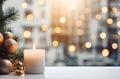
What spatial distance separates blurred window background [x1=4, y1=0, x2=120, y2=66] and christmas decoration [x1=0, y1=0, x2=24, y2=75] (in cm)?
46

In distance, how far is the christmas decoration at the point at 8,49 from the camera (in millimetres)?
712

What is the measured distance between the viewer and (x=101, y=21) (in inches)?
52.1

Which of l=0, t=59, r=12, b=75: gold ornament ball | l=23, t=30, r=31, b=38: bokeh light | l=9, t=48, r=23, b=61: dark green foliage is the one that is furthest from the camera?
l=23, t=30, r=31, b=38: bokeh light

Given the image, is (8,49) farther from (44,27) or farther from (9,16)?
(44,27)

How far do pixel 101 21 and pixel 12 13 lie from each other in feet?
2.06

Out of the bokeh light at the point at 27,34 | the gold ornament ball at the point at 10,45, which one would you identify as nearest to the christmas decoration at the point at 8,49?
the gold ornament ball at the point at 10,45

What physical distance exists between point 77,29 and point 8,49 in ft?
2.02

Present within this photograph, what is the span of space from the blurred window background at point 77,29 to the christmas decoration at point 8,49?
0.46m

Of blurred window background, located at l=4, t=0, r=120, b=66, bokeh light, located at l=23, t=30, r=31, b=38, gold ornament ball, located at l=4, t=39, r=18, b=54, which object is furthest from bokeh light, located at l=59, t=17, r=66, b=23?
gold ornament ball, located at l=4, t=39, r=18, b=54

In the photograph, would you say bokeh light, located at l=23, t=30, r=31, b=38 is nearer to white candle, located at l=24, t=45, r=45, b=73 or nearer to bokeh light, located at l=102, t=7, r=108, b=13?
bokeh light, located at l=102, t=7, r=108, b=13

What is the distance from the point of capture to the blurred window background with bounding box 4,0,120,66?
1296mm

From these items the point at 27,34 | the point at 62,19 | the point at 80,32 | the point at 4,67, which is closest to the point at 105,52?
the point at 80,32

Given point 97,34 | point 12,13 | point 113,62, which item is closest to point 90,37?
point 97,34

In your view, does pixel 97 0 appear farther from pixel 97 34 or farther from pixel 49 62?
pixel 49 62
